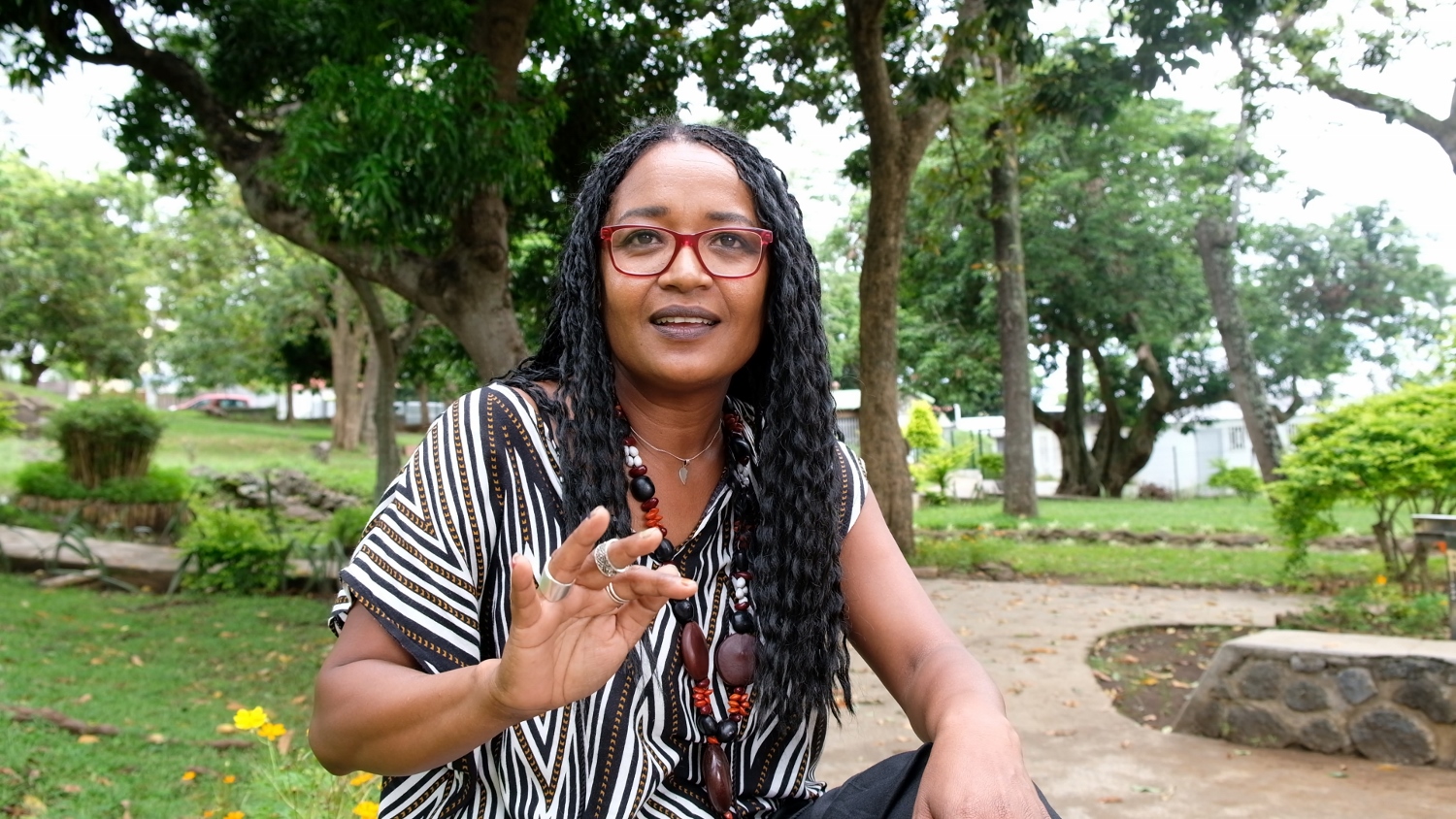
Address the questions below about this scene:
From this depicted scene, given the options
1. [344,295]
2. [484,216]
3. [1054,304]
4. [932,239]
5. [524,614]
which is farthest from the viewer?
[344,295]

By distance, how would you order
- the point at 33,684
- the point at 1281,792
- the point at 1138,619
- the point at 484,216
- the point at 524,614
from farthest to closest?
the point at 1138,619, the point at 484,216, the point at 33,684, the point at 1281,792, the point at 524,614

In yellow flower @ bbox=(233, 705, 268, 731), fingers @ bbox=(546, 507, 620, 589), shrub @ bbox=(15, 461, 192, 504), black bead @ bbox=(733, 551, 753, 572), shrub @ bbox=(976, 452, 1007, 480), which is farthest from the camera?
shrub @ bbox=(976, 452, 1007, 480)

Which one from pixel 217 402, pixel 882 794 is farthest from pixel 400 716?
pixel 217 402

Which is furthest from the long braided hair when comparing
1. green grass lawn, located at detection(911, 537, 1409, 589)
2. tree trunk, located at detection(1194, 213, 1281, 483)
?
tree trunk, located at detection(1194, 213, 1281, 483)

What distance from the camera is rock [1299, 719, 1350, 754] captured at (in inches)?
190

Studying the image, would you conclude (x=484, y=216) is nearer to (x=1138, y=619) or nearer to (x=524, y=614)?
(x=1138, y=619)

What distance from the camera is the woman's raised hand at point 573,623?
4.11 ft

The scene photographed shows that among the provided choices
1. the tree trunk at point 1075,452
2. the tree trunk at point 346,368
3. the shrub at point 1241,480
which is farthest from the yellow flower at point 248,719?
the tree trunk at point 346,368

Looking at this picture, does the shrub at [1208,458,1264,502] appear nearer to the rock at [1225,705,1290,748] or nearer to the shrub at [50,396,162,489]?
the rock at [1225,705,1290,748]

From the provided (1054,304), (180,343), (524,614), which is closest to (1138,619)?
(524,614)

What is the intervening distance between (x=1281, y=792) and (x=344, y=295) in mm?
22764

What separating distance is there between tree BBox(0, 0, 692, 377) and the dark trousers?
192 inches

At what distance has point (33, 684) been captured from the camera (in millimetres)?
5242

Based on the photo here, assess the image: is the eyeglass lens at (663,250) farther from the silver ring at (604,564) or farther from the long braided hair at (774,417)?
the silver ring at (604,564)
